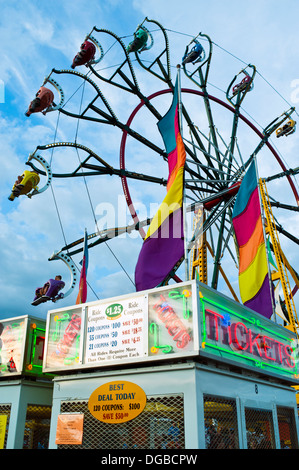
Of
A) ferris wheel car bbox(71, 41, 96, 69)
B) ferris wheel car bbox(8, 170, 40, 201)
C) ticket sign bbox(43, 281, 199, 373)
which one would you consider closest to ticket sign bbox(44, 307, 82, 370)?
ticket sign bbox(43, 281, 199, 373)

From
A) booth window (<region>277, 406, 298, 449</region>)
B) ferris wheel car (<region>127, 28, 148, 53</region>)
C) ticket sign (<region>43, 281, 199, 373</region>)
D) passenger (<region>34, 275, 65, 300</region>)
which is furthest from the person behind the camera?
ferris wheel car (<region>127, 28, 148, 53</region>)

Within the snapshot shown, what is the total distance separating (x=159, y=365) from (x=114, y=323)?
1.00m

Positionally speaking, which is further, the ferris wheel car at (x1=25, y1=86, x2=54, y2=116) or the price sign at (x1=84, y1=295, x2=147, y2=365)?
the ferris wheel car at (x1=25, y1=86, x2=54, y2=116)

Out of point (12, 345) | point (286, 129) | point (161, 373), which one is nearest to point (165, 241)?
point (161, 373)

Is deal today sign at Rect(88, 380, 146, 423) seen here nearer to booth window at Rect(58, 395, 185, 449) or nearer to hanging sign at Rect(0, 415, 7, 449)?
booth window at Rect(58, 395, 185, 449)

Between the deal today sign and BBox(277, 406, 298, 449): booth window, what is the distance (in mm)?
3286

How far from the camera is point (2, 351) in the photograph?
26.2 ft

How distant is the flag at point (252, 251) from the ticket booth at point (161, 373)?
8.01 ft

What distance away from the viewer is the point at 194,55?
1712 centimetres

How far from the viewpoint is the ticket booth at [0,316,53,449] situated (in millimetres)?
7188

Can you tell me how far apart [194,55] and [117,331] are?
14.1 m

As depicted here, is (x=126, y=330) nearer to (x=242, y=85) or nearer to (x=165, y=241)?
(x=165, y=241)
